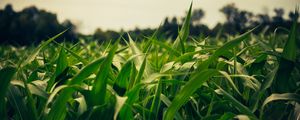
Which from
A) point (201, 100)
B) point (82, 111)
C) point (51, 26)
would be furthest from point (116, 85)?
point (51, 26)

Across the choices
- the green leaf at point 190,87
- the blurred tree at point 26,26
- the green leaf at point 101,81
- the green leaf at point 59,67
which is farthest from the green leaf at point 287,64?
the blurred tree at point 26,26

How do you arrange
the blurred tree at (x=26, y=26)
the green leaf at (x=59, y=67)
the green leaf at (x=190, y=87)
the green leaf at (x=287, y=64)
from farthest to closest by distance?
1. the blurred tree at (x=26, y=26)
2. the green leaf at (x=59, y=67)
3. the green leaf at (x=287, y=64)
4. the green leaf at (x=190, y=87)

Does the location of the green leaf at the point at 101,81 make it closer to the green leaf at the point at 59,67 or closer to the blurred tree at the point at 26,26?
the green leaf at the point at 59,67

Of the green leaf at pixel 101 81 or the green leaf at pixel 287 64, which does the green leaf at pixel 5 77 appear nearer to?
the green leaf at pixel 101 81

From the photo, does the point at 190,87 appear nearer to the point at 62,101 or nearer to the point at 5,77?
the point at 62,101

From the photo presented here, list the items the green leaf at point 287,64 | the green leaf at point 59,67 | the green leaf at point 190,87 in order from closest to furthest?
the green leaf at point 190,87 < the green leaf at point 287,64 < the green leaf at point 59,67

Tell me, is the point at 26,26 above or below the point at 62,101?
below

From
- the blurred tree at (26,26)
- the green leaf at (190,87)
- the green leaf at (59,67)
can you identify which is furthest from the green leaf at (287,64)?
the blurred tree at (26,26)

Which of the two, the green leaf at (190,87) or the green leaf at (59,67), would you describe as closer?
the green leaf at (190,87)

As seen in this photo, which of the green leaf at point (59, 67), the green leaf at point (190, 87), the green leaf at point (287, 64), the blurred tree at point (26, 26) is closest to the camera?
the green leaf at point (190, 87)

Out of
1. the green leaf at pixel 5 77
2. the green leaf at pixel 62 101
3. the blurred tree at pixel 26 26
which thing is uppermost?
the green leaf at pixel 5 77

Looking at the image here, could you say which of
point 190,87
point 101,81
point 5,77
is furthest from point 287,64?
point 5,77

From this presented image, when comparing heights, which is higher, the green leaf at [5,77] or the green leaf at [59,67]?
the green leaf at [5,77]

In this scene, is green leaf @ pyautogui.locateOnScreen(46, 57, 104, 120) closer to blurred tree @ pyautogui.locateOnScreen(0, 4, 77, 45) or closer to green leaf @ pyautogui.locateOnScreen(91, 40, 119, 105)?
green leaf @ pyautogui.locateOnScreen(91, 40, 119, 105)
